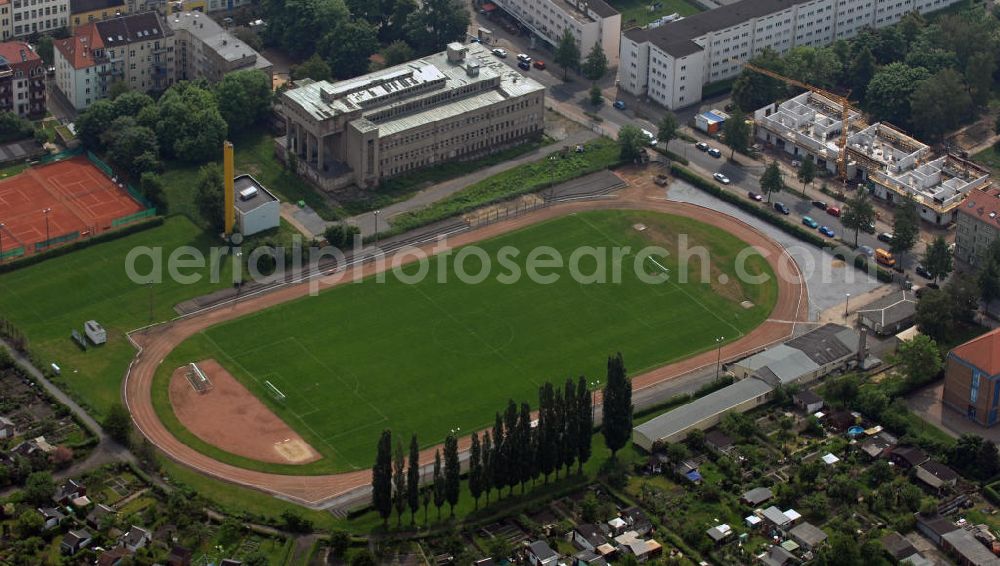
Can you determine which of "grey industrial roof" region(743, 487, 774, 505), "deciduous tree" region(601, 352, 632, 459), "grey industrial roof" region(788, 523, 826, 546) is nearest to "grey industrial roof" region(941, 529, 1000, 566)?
"grey industrial roof" region(788, 523, 826, 546)

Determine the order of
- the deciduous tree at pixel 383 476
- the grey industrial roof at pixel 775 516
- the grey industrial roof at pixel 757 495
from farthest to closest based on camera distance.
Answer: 1. the grey industrial roof at pixel 757 495
2. the grey industrial roof at pixel 775 516
3. the deciduous tree at pixel 383 476

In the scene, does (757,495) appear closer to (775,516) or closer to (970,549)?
(775,516)

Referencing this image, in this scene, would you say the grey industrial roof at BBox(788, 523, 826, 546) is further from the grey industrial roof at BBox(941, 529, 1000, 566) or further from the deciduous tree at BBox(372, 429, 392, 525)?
the deciduous tree at BBox(372, 429, 392, 525)

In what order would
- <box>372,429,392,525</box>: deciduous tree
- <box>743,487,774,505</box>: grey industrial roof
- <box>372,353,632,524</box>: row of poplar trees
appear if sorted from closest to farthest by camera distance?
1. <box>372,429,392,525</box>: deciduous tree
2. <box>372,353,632,524</box>: row of poplar trees
3. <box>743,487,774,505</box>: grey industrial roof

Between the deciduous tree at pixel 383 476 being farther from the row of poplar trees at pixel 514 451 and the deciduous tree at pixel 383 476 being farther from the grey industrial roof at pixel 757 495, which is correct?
the grey industrial roof at pixel 757 495

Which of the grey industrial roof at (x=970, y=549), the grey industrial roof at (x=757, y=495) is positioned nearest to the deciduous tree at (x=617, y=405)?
the grey industrial roof at (x=757, y=495)

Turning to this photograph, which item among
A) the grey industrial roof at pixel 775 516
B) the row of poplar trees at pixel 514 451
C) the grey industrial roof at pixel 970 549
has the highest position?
the row of poplar trees at pixel 514 451

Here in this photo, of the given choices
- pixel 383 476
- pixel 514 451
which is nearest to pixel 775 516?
pixel 514 451
